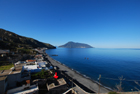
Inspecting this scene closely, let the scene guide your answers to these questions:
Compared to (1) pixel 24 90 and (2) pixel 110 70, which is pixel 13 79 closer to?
(1) pixel 24 90

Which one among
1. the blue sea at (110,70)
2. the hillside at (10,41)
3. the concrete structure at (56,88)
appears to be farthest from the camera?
the hillside at (10,41)

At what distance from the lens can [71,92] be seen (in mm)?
15391

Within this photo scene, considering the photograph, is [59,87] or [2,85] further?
[59,87]

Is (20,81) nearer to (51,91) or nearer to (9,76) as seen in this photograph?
(9,76)

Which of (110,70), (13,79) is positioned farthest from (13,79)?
(110,70)

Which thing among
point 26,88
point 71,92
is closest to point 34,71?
point 26,88

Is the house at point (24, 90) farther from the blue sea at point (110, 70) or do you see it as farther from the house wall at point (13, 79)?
the blue sea at point (110, 70)

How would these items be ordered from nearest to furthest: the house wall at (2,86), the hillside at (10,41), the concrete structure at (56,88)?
the house wall at (2,86) → the concrete structure at (56,88) → the hillside at (10,41)

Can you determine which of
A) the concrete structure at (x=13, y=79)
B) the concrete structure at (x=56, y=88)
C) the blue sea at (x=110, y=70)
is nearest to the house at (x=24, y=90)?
the concrete structure at (x=13, y=79)

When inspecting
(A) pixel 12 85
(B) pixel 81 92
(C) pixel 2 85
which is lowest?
(B) pixel 81 92

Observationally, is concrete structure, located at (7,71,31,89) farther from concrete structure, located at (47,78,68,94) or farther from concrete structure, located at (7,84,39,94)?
concrete structure, located at (47,78,68,94)

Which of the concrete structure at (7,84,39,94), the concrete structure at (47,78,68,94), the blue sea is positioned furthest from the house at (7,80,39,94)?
the blue sea

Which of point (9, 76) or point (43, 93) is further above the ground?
point (9, 76)

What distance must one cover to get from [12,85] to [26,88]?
163 inches
